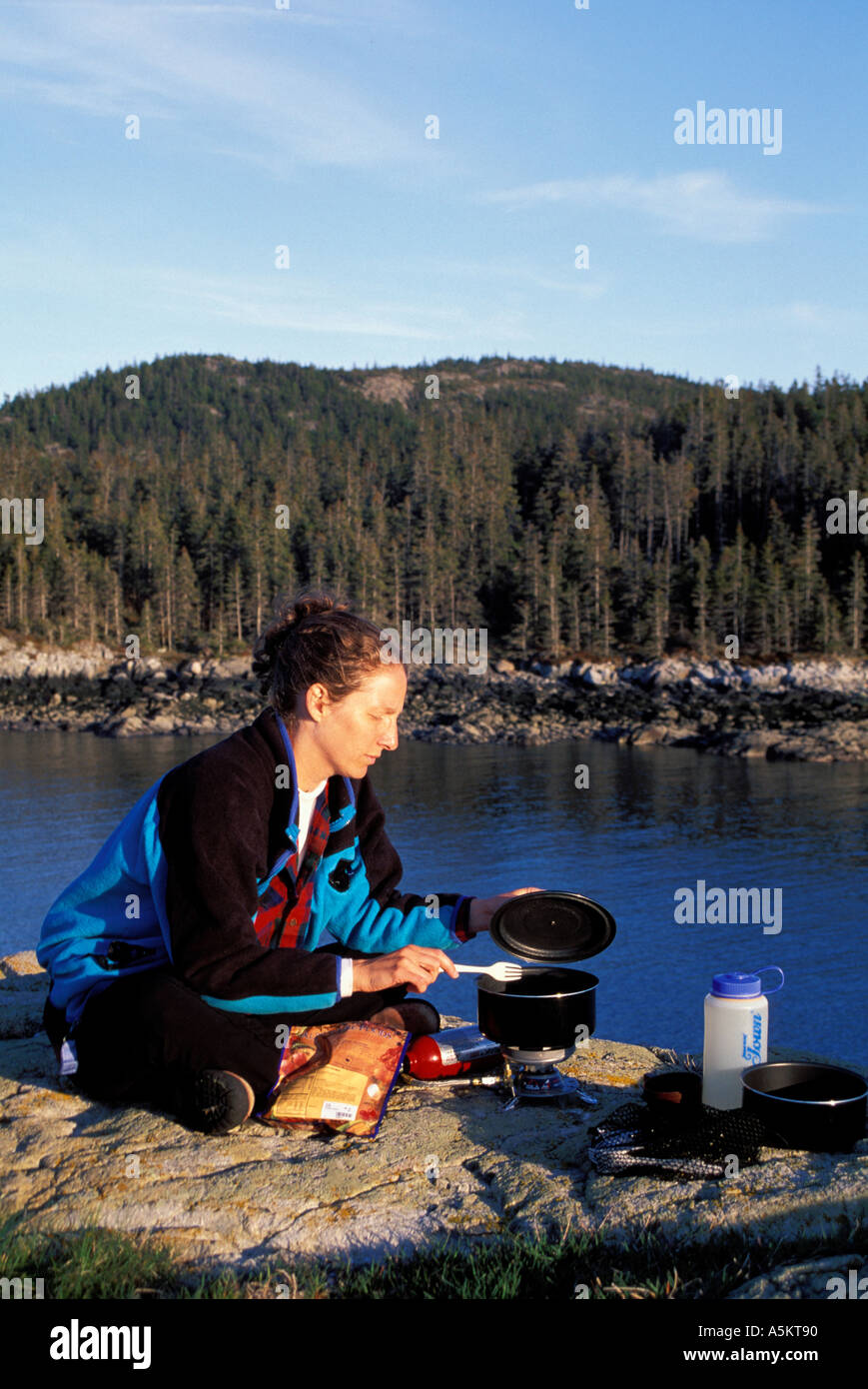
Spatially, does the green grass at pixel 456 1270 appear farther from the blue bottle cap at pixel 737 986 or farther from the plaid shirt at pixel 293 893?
the plaid shirt at pixel 293 893

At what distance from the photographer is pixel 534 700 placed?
6638cm

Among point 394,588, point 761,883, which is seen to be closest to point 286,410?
point 394,588

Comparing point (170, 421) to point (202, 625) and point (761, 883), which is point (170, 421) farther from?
point (761, 883)

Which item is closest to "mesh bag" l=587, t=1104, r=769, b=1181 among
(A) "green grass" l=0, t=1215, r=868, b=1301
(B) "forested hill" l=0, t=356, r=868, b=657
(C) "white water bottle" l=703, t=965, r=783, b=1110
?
(C) "white water bottle" l=703, t=965, r=783, b=1110

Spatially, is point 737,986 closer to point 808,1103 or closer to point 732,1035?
point 732,1035

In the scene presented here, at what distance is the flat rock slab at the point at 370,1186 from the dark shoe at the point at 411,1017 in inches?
14.7

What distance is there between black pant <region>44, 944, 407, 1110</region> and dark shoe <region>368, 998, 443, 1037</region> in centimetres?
55

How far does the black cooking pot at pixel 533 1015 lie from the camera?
4.28m

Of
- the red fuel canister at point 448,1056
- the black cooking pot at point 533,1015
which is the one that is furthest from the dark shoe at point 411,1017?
the black cooking pot at point 533,1015

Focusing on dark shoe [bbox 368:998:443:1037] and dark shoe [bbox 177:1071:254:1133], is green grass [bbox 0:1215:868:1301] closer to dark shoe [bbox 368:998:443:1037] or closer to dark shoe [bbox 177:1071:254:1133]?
dark shoe [bbox 177:1071:254:1133]

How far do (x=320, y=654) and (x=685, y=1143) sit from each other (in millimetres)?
2010

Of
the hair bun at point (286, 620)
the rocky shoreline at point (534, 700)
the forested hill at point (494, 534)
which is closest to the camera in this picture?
the hair bun at point (286, 620)

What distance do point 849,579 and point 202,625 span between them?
51.1 metres

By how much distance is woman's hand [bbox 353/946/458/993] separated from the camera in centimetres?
389
